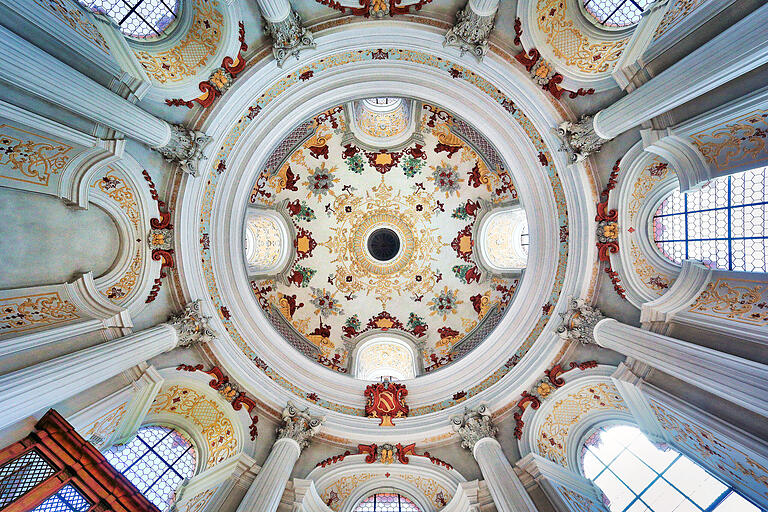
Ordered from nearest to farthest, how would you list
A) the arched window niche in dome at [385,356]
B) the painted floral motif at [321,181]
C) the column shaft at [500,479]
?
the column shaft at [500,479] → the arched window niche in dome at [385,356] → the painted floral motif at [321,181]

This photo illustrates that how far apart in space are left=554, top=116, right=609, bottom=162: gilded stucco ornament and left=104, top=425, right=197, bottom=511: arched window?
11968mm

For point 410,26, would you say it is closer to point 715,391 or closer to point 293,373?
point 715,391

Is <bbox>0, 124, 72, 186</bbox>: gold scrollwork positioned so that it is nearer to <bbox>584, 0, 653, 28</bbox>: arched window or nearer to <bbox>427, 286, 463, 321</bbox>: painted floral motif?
<bbox>584, 0, 653, 28</bbox>: arched window

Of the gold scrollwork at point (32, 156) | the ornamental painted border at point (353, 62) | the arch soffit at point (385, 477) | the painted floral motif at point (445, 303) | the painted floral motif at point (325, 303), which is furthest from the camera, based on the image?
the painted floral motif at point (325, 303)

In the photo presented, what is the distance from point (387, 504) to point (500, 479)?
11.0 ft

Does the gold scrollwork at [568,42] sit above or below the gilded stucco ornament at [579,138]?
above

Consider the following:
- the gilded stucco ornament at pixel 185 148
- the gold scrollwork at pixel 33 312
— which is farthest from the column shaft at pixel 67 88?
the gold scrollwork at pixel 33 312

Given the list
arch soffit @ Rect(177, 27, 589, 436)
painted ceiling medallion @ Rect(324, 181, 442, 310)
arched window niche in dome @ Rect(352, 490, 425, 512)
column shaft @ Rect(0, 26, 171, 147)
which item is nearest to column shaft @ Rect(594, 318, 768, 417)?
arch soffit @ Rect(177, 27, 589, 436)

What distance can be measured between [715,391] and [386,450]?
7565 mm

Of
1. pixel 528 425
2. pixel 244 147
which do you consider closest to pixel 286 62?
pixel 244 147

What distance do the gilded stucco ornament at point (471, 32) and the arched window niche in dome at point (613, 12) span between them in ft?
6.79

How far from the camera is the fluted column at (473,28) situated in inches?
301

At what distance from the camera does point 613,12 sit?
300 inches

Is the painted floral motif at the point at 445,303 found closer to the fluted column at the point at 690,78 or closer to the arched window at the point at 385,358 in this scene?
the arched window at the point at 385,358
